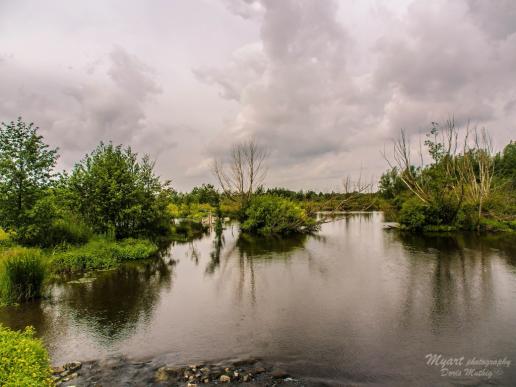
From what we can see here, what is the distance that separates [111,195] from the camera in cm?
2034

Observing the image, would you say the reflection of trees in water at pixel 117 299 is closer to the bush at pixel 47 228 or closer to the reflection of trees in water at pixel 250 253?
the reflection of trees in water at pixel 250 253

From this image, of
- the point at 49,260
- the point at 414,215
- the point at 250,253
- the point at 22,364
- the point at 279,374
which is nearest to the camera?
the point at 22,364

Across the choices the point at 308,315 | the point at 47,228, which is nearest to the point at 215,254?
the point at 47,228

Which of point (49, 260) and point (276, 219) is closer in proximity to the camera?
point (49, 260)

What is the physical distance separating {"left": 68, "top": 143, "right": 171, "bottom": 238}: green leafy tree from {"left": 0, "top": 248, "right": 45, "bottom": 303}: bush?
8949mm

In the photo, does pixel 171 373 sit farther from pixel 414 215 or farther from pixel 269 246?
pixel 414 215

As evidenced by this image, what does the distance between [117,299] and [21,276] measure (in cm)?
322

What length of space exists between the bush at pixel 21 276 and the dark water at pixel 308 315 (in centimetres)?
67

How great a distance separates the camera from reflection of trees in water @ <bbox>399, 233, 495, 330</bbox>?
962 cm

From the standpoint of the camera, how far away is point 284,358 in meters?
7.23

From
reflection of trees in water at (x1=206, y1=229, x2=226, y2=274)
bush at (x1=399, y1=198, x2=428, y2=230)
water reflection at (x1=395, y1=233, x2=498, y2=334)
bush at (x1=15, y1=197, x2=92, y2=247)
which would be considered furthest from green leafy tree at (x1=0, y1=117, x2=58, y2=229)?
bush at (x1=399, y1=198, x2=428, y2=230)

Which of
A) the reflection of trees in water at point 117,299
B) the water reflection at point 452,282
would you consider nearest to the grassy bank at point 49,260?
the reflection of trees in water at point 117,299

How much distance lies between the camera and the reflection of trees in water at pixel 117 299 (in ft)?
30.7

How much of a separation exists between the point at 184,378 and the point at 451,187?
33.4m
